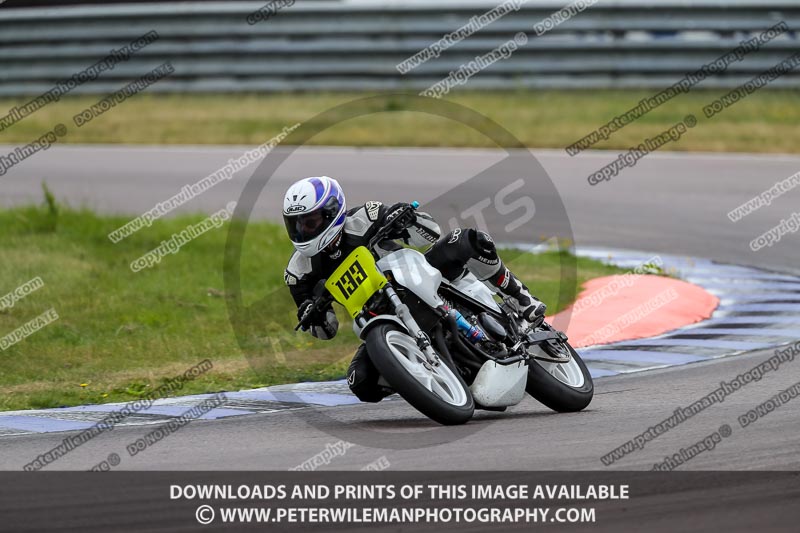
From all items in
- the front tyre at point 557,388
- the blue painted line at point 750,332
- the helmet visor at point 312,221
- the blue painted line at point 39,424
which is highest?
the helmet visor at point 312,221

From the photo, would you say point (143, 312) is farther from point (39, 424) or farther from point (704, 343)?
point (704, 343)

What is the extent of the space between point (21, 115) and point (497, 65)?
355 inches

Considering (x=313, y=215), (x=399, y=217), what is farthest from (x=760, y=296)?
(x=313, y=215)

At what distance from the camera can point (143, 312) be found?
11352 millimetres

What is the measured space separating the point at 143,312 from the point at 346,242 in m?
4.65

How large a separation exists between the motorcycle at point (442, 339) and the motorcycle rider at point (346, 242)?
0.08 meters

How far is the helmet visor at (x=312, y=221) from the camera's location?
700 cm

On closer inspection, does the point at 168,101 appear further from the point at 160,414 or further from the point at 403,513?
the point at 403,513

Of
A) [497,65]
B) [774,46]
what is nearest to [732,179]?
[774,46]

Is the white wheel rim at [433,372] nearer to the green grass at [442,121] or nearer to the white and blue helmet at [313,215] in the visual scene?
the white and blue helmet at [313,215]

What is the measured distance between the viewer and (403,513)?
17.2 ft

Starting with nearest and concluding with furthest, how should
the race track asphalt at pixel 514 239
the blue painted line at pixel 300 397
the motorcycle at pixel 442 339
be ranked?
the race track asphalt at pixel 514 239, the motorcycle at pixel 442 339, the blue painted line at pixel 300 397
